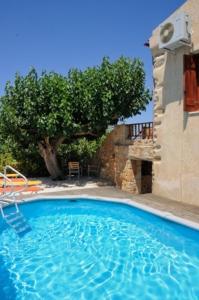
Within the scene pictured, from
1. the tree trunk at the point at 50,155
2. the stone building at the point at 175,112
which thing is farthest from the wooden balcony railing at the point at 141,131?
the tree trunk at the point at 50,155

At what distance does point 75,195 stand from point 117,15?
8.07m

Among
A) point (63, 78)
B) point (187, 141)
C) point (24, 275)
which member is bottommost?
point (24, 275)

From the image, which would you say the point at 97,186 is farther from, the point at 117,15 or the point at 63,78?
the point at 117,15

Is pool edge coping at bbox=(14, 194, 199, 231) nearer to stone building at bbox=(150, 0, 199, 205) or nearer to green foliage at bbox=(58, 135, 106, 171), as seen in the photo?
stone building at bbox=(150, 0, 199, 205)

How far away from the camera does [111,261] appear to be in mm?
6660

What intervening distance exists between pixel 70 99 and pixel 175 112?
5.48 m

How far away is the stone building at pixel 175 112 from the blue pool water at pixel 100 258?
206 centimetres

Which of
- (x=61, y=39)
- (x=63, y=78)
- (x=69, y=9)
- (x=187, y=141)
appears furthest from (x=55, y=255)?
(x=61, y=39)

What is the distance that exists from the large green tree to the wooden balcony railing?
3.72 feet

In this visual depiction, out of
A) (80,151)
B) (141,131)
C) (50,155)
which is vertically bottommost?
(50,155)

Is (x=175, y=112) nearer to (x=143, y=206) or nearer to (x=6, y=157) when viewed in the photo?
(x=143, y=206)

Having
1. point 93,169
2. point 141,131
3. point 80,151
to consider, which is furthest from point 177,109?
point 80,151

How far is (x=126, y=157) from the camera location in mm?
13906

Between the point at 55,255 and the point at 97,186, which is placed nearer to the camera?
the point at 55,255
